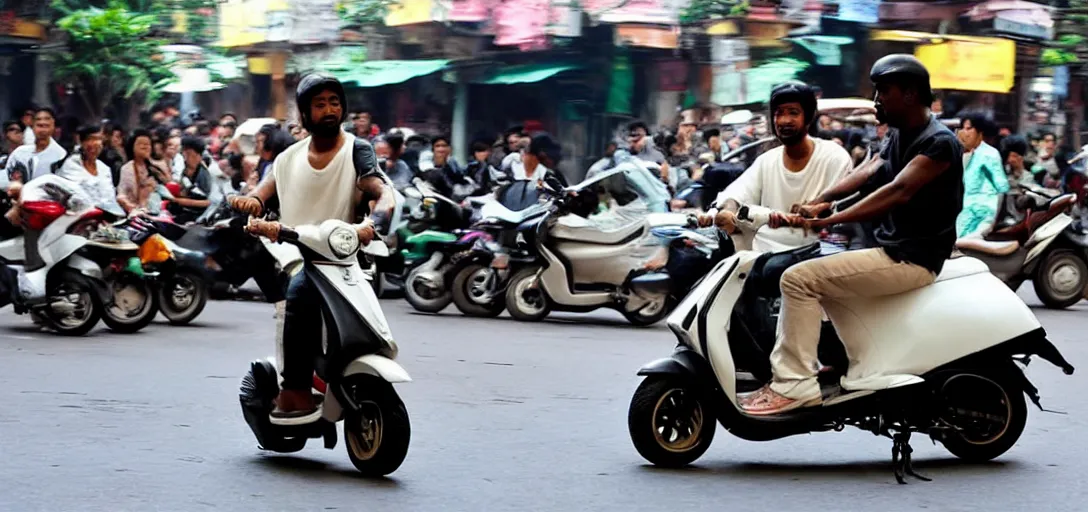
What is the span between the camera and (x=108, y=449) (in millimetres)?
6523

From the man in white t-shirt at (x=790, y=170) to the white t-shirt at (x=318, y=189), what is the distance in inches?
55.4

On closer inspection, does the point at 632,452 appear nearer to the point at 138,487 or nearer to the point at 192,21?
the point at 138,487

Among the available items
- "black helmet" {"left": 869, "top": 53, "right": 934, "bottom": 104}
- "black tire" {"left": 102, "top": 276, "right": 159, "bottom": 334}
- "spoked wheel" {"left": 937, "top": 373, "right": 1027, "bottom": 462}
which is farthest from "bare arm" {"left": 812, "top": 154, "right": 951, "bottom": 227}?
"black tire" {"left": 102, "top": 276, "right": 159, "bottom": 334}

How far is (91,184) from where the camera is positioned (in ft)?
38.8

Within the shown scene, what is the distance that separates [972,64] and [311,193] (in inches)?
767

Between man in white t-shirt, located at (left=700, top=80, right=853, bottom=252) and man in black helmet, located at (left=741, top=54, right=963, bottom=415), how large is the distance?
0.85ft

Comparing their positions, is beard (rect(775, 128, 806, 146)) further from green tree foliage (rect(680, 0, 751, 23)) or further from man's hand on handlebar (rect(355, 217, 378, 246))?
green tree foliage (rect(680, 0, 751, 23))

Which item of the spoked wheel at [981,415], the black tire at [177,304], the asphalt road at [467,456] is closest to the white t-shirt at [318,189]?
the asphalt road at [467,456]

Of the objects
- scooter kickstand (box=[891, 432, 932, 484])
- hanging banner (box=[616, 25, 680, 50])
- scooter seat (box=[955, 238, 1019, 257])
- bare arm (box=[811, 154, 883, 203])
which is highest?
hanging banner (box=[616, 25, 680, 50])

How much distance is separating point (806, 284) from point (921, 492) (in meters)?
0.86

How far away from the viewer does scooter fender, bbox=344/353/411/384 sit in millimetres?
5727

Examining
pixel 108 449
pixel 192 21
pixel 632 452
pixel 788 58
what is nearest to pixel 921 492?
pixel 632 452

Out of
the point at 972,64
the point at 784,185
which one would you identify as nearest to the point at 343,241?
the point at 784,185

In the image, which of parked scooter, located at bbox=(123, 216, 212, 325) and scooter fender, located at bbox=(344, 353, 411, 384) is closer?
scooter fender, located at bbox=(344, 353, 411, 384)
